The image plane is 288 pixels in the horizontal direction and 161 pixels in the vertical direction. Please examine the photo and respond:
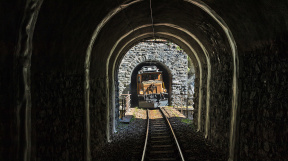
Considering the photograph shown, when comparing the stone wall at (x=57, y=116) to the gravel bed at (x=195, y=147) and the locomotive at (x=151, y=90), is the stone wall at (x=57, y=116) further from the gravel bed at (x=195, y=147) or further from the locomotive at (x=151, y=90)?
the locomotive at (x=151, y=90)

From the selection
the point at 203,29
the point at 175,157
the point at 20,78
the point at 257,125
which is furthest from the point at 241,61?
the point at 20,78

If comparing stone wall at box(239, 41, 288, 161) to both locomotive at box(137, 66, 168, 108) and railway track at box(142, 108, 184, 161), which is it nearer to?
railway track at box(142, 108, 184, 161)

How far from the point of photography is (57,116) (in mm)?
3719

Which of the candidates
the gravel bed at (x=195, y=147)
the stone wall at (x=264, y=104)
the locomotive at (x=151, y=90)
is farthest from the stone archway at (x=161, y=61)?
the stone wall at (x=264, y=104)

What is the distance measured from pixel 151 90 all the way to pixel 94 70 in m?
14.7

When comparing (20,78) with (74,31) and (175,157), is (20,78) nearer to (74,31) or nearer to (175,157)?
(74,31)

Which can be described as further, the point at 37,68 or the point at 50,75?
the point at 50,75

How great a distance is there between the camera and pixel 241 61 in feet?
16.8

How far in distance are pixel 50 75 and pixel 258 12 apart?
3.09m

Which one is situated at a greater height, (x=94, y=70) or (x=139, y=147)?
(x=94, y=70)

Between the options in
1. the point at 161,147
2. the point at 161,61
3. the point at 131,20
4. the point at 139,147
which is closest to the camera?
the point at 131,20

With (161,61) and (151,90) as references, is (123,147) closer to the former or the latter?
(161,61)

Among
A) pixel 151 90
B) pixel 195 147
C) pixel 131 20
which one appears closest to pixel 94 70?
pixel 131 20

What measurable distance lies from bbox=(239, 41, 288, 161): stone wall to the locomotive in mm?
14803
